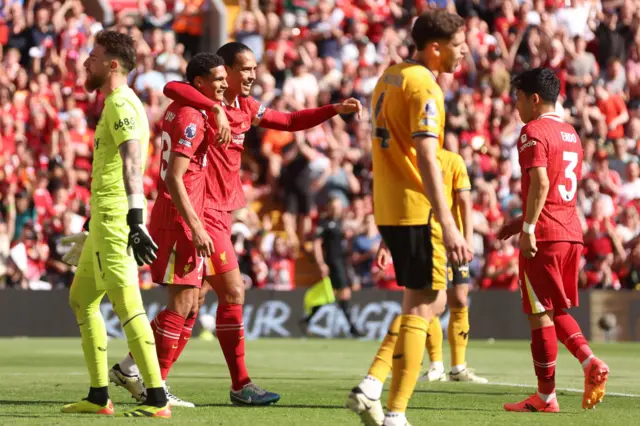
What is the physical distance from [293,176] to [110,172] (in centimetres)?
1404

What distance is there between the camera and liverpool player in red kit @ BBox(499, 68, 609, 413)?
29.9 ft

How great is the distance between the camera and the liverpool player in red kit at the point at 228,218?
9344mm

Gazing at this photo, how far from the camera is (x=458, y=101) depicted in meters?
23.7

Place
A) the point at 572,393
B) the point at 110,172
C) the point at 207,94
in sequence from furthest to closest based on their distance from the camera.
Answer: the point at 572,393 → the point at 207,94 → the point at 110,172

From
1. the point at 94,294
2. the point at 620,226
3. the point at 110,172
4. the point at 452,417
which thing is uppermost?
the point at 110,172

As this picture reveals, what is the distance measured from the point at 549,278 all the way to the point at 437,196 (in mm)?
2470

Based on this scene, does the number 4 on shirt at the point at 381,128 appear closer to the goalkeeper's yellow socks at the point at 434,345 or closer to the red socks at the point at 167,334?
the red socks at the point at 167,334

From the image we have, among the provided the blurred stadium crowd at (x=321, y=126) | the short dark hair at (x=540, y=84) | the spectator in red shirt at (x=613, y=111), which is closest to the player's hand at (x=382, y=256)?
the short dark hair at (x=540, y=84)

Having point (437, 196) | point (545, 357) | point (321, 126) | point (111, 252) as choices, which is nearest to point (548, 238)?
point (545, 357)

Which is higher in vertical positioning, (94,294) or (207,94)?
(207,94)

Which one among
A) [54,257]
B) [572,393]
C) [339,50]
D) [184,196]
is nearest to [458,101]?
[339,50]

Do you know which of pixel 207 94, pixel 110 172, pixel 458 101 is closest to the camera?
pixel 110 172

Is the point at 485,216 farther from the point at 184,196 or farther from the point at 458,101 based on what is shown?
the point at 184,196

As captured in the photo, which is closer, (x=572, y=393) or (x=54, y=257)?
(x=572, y=393)
